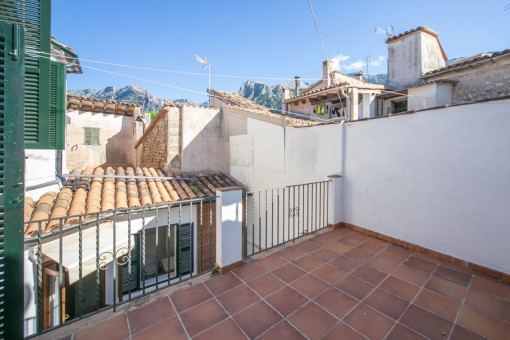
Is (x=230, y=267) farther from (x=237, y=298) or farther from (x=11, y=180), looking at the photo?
(x=11, y=180)

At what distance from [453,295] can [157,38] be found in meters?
12.7

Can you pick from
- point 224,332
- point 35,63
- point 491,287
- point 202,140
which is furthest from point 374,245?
point 202,140

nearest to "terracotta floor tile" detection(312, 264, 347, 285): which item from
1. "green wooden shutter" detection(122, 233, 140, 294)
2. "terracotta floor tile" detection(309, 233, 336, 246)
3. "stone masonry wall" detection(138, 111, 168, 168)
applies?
"terracotta floor tile" detection(309, 233, 336, 246)

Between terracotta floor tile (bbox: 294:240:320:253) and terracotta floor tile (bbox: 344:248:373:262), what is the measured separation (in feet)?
1.71

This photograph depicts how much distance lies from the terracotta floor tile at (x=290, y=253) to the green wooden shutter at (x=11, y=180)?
300 centimetres

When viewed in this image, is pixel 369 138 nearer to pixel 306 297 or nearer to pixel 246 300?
pixel 306 297

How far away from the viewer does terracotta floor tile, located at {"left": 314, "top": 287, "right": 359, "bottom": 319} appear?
2.40 m

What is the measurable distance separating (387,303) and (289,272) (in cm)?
118

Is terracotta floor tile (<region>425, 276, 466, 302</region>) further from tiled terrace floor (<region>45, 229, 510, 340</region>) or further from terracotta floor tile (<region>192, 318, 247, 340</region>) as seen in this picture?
terracotta floor tile (<region>192, 318, 247, 340</region>)

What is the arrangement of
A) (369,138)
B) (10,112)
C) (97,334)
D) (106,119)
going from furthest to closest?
(106,119), (369,138), (97,334), (10,112)

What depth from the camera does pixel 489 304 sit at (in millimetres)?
2561

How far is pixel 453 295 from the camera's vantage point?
8.89 ft

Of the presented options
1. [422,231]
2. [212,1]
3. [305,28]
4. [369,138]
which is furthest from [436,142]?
[212,1]

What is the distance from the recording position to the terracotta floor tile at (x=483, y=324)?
213 centimetres
